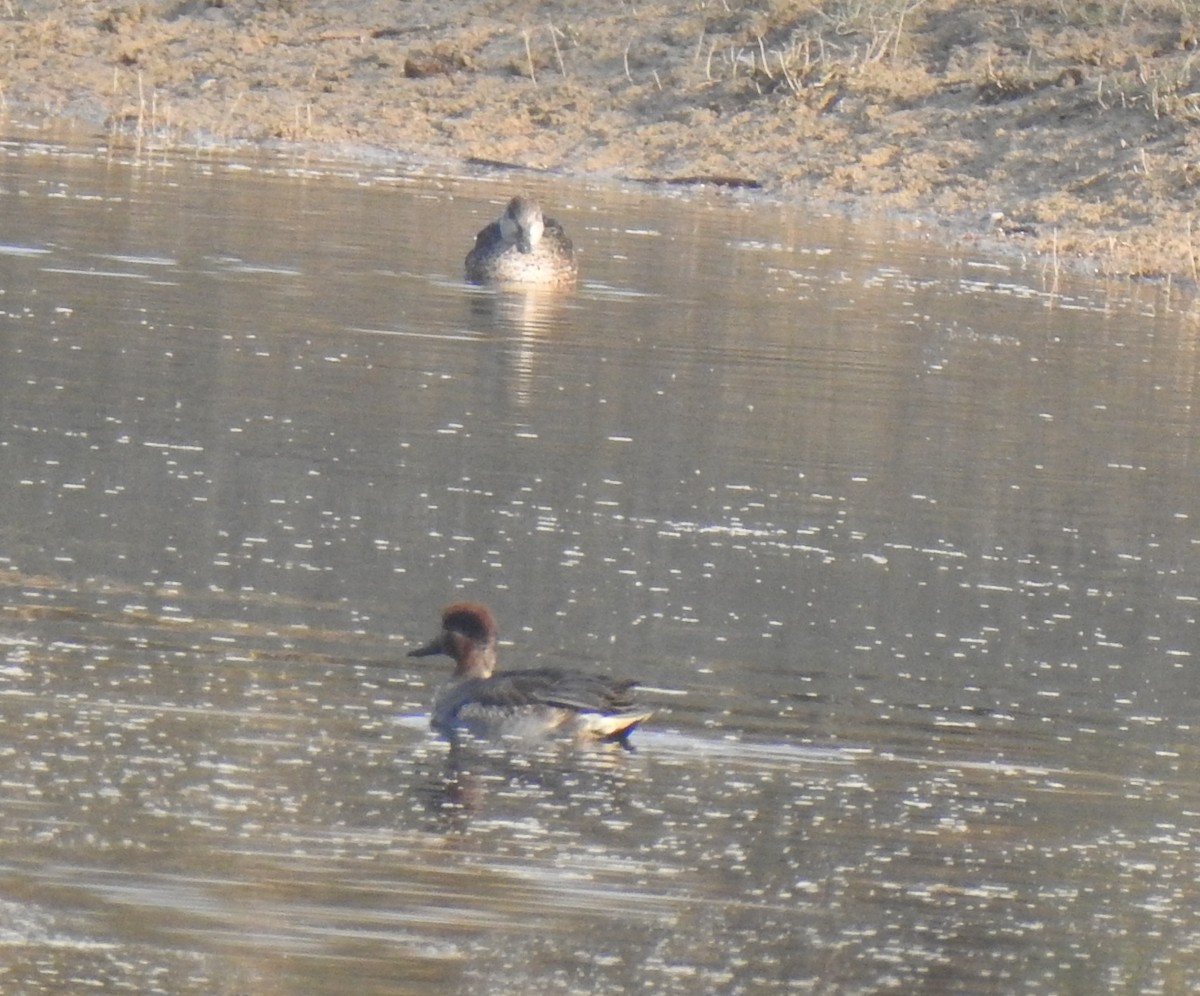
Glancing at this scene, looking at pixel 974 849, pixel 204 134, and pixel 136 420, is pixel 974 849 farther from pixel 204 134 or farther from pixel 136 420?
pixel 204 134

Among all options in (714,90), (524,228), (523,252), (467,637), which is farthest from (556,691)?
(714,90)

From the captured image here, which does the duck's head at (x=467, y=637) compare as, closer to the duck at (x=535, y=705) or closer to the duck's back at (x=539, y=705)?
the duck at (x=535, y=705)

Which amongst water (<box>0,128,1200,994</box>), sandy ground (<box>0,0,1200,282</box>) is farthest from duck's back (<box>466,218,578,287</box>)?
sandy ground (<box>0,0,1200,282</box>)

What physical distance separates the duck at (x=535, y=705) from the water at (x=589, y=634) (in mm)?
109

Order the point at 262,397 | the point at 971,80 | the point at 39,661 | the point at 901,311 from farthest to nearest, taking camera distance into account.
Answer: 1. the point at 971,80
2. the point at 901,311
3. the point at 262,397
4. the point at 39,661

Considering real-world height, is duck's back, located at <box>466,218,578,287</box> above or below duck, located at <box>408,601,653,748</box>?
above

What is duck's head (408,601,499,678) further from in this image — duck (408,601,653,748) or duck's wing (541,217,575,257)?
duck's wing (541,217,575,257)

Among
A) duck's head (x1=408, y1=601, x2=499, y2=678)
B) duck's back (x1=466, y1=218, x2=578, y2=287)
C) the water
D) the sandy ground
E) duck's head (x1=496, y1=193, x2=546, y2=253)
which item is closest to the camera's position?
the water

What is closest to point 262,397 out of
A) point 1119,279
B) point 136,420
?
point 136,420

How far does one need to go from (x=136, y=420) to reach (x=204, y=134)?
A: 48.5ft

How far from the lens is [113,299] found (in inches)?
576

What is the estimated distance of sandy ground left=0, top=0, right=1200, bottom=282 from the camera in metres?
23.2

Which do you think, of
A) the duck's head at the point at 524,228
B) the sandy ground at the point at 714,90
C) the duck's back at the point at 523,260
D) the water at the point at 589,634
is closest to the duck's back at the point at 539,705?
the water at the point at 589,634

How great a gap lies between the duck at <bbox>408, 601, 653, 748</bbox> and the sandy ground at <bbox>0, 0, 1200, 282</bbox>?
14.2 m
